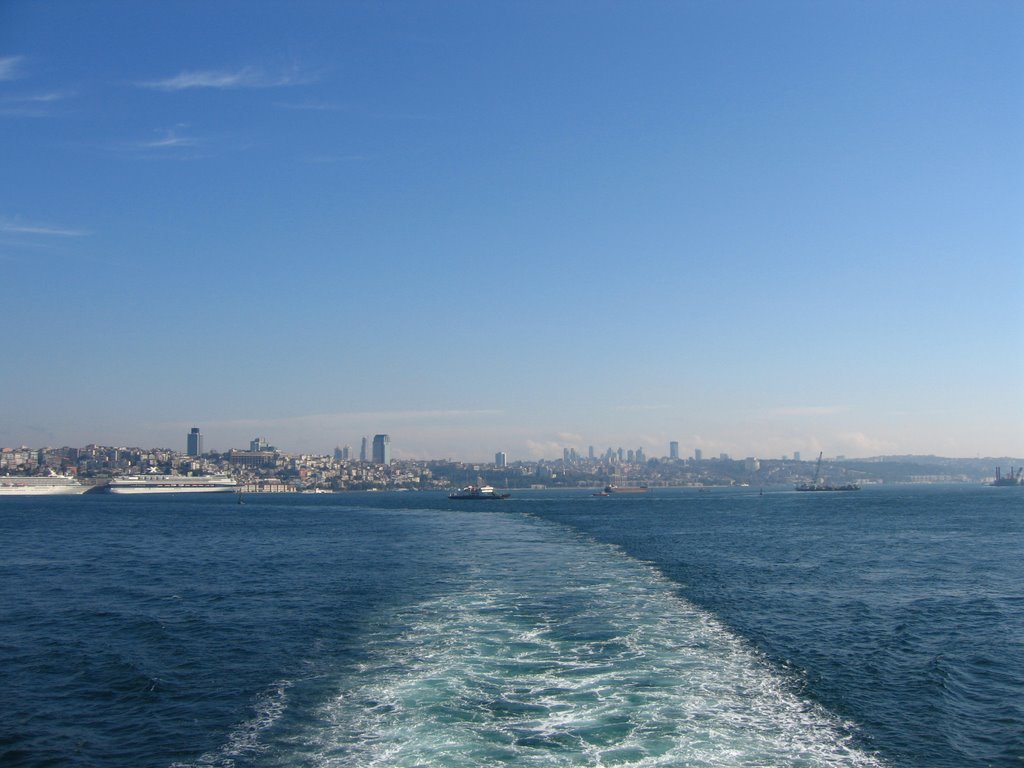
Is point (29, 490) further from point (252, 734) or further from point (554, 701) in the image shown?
point (554, 701)

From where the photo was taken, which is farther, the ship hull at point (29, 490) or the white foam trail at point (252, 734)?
the ship hull at point (29, 490)

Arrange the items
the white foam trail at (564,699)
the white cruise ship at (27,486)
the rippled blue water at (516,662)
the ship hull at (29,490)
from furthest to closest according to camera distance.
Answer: the white cruise ship at (27,486), the ship hull at (29,490), the rippled blue water at (516,662), the white foam trail at (564,699)

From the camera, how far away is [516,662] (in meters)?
20.0

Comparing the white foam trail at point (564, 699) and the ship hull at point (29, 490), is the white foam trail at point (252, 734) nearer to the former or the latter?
the white foam trail at point (564, 699)

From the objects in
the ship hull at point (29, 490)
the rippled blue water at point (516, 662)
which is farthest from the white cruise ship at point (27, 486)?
the rippled blue water at point (516, 662)

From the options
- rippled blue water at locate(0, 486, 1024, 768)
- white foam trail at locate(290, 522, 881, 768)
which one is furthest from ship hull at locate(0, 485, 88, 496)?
white foam trail at locate(290, 522, 881, 768)

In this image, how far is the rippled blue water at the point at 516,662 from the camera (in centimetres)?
1489

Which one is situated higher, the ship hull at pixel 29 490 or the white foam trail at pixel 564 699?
the white foam trail at pixel 564 699

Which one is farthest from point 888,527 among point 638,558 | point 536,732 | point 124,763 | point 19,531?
point 19,531

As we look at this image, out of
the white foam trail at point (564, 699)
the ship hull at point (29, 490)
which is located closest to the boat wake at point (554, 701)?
the white foam trail at point (564, 699)

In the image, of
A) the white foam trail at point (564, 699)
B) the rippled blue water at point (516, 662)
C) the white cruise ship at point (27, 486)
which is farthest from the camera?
the white cruise ship at point (27, 486)

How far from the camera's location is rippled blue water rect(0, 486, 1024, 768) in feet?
48.9

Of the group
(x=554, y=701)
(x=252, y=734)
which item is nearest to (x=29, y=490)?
(x=252, y=734)

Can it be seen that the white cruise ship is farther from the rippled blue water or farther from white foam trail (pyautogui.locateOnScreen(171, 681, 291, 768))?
white foam trail (pyautogui.locateOnScreen(171, 681, 291, 768))
